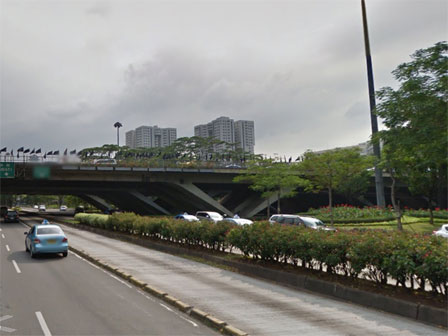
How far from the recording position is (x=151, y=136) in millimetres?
172500

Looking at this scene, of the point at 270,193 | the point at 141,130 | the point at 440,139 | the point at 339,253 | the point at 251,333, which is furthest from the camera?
the point at 141,130

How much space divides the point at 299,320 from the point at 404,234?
3.76 meters

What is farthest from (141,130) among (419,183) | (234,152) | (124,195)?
(419,183)

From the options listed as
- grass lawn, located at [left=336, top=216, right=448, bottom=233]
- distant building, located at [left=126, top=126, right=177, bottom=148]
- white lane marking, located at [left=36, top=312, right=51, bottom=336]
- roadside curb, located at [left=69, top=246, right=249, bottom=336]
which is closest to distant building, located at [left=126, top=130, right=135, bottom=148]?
distant building, located at [left=126, top=126, right=177, bottom=148]

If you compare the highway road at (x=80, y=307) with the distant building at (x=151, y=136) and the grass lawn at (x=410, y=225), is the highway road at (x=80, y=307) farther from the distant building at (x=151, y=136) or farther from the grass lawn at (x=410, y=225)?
the distant building at (x=151, y=136)

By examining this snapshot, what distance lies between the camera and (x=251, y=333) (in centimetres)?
720

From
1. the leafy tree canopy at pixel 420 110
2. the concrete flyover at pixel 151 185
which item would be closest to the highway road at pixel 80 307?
the leafy tree canopy at pixel 420 110

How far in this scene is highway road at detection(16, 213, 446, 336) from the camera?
24.4 feet

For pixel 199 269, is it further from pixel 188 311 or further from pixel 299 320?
pixel 299 320

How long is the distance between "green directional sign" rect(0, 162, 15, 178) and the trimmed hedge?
34279 millimetres

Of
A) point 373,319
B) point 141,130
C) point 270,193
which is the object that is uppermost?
point 141,130

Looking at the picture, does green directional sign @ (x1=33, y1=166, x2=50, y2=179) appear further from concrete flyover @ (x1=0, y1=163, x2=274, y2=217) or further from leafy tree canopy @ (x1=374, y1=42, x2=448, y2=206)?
leafy tree canopy @ (x1=374, y1=42, x2=448, y2=206)

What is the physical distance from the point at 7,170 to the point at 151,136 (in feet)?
426

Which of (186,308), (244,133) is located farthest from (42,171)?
(244,133)
